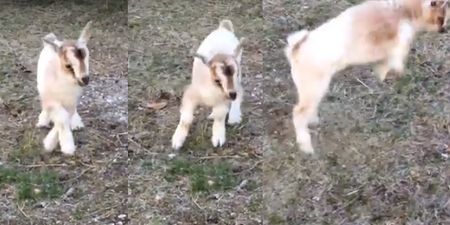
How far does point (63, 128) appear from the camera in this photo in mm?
2238

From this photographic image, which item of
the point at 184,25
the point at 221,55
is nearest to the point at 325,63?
the point at 221,55

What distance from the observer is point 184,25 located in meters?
2.33

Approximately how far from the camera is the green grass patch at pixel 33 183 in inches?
90.4

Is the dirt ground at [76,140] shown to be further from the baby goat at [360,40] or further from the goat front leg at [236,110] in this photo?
the baby goat at [360,40]

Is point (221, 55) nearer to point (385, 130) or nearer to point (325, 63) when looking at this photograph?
point (325, 63)

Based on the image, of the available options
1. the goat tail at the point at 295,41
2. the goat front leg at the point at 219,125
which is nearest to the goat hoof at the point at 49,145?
the goat front leg at the point at 219,125

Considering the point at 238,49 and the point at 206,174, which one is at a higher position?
the point at 238,49

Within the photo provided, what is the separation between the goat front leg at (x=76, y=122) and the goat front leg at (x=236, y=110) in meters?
0.41

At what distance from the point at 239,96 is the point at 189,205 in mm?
324

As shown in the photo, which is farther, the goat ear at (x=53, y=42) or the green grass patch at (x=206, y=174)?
the green grass patch at (x=206, y=174)

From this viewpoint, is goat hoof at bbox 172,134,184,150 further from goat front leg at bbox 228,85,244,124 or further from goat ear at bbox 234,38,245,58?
goat ear at bbox 234,38,245,58

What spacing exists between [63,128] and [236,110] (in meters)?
0.46

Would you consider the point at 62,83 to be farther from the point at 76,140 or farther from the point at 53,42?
the point at 76,140

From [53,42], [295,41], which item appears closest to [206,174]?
[295,41]
